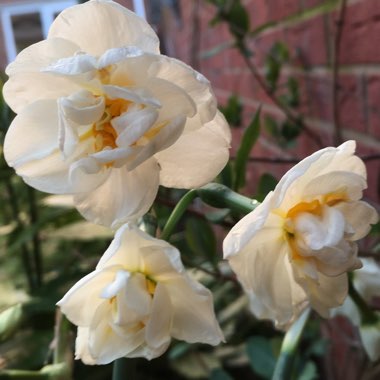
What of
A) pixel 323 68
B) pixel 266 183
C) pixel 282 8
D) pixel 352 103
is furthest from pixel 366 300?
pixel 282 8

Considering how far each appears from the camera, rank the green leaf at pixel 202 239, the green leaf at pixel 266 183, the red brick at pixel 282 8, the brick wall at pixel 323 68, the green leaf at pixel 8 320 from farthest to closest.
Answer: the red brick at pixel 282 8, the brick wall at pixel 323 68, the green leaf at pixel 202 239, the green leaf at pixel 266 183, the green leaf at pixel 8 320

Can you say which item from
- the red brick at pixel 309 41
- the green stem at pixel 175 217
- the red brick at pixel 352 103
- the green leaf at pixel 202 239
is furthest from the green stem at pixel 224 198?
the red brick at pixel 309 41

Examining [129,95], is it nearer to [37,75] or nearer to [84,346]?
[37,75]

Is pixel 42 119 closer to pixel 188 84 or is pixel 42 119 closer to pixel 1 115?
pixel 188 84

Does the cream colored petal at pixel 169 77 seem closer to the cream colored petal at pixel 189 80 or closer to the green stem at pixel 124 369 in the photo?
the cream colored petal at pixel 189 80

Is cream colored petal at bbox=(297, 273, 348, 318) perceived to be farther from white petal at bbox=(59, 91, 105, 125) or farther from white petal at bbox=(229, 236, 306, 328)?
white petal at bbox=(59, 91, 105, 125)
